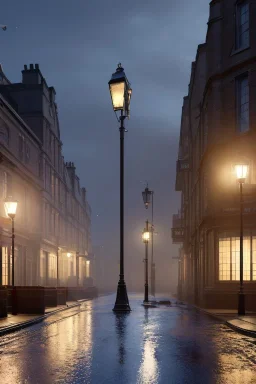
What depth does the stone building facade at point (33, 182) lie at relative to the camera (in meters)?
36.7

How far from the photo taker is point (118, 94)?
21609 millimetres

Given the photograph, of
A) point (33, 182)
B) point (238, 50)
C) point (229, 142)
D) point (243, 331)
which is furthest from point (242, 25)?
point (33, 182)

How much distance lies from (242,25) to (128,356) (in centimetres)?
2111

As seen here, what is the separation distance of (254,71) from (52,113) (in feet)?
105

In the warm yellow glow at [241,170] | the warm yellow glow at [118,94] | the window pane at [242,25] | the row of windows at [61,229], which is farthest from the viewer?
the row of windows at [61,229]

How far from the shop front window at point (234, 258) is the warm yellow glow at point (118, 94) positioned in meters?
9.03

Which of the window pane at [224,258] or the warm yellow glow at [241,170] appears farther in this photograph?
the window pane at [224,258]

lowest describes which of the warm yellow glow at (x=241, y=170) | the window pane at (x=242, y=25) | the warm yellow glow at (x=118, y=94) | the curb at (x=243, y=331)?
the curb at (x=243, y=331)

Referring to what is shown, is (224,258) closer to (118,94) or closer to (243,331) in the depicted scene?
(118,94)

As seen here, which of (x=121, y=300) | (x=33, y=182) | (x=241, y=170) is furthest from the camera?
(x=33, y=182)

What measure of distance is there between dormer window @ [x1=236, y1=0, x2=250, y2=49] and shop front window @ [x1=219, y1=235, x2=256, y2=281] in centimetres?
953

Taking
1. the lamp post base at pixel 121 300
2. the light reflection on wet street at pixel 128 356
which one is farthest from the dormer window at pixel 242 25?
the light reflection on wet street at pixel 128 356

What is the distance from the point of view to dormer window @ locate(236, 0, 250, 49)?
84.4 feet

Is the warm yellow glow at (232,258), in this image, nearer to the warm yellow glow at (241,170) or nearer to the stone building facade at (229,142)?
the stone building facade at (229,142)
